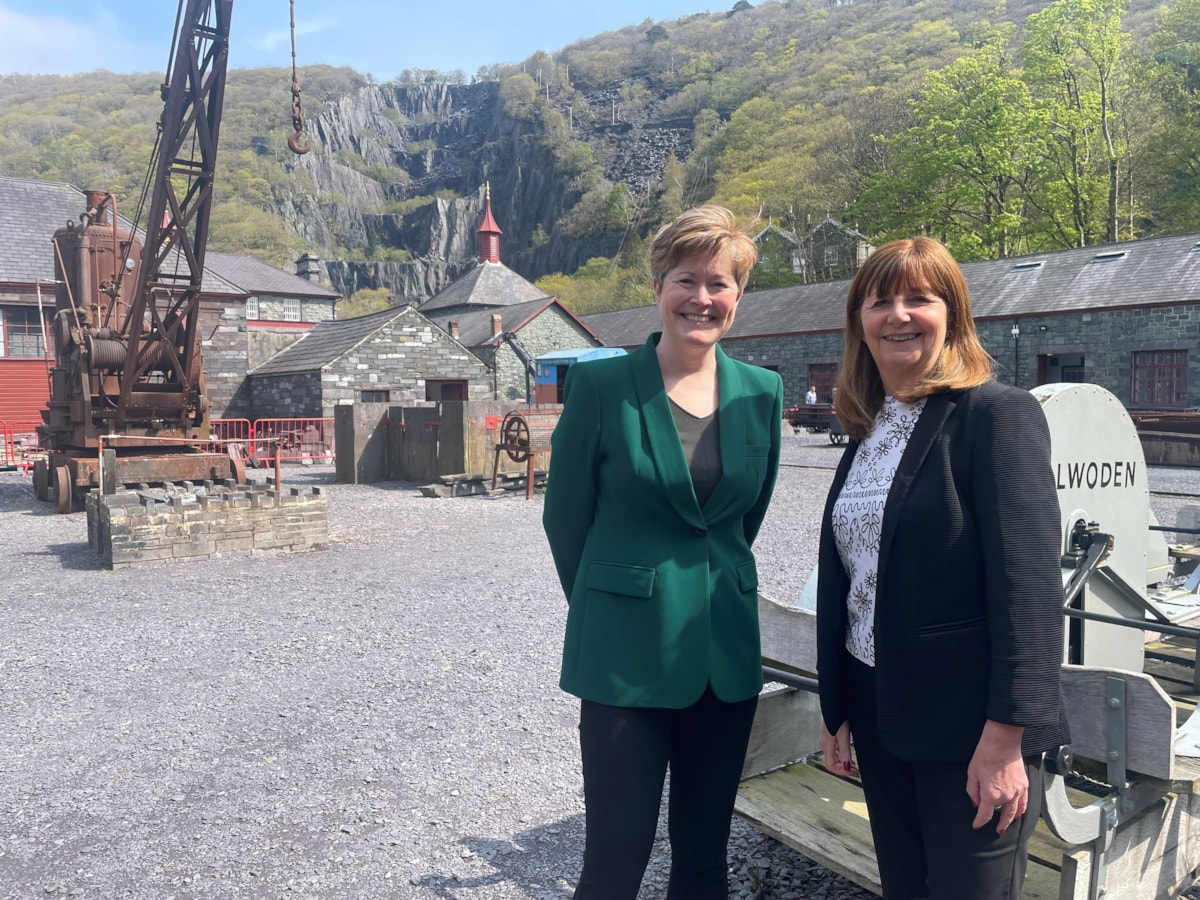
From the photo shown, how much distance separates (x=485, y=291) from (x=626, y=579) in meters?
42.8

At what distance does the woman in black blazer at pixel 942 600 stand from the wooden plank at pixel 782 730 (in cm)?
86

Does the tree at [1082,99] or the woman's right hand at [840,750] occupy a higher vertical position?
the tree at [1082,99]

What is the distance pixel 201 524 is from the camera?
817 cm

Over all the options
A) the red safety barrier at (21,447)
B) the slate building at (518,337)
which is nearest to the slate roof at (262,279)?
the slate building at (518,337)

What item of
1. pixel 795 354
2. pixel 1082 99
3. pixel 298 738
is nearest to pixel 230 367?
pixel 795 354

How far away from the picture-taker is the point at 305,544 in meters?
8.75

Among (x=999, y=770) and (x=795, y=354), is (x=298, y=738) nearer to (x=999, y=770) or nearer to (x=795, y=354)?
(x=999, y=770)

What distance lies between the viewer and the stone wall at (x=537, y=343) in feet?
103

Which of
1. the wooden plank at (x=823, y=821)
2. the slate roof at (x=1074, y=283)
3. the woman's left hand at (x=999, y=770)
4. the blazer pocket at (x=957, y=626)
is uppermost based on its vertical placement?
the slate roof at (x=1074, y=283)

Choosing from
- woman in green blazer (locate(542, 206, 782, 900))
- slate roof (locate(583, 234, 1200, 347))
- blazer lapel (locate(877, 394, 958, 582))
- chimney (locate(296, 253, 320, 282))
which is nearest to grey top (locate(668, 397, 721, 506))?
woman in green blazer (locate(542, 206, 782, 900))

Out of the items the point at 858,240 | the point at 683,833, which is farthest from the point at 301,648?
the point at 858,240

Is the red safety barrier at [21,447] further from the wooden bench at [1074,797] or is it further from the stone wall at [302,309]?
the stone wall at [302,309]

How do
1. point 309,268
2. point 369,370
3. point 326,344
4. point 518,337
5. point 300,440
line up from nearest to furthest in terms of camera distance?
1. point 300,440
2. point 369,370
3. point 326,344
4. point 518,337
5. point 309,268

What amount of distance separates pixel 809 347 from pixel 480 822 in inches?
1105
